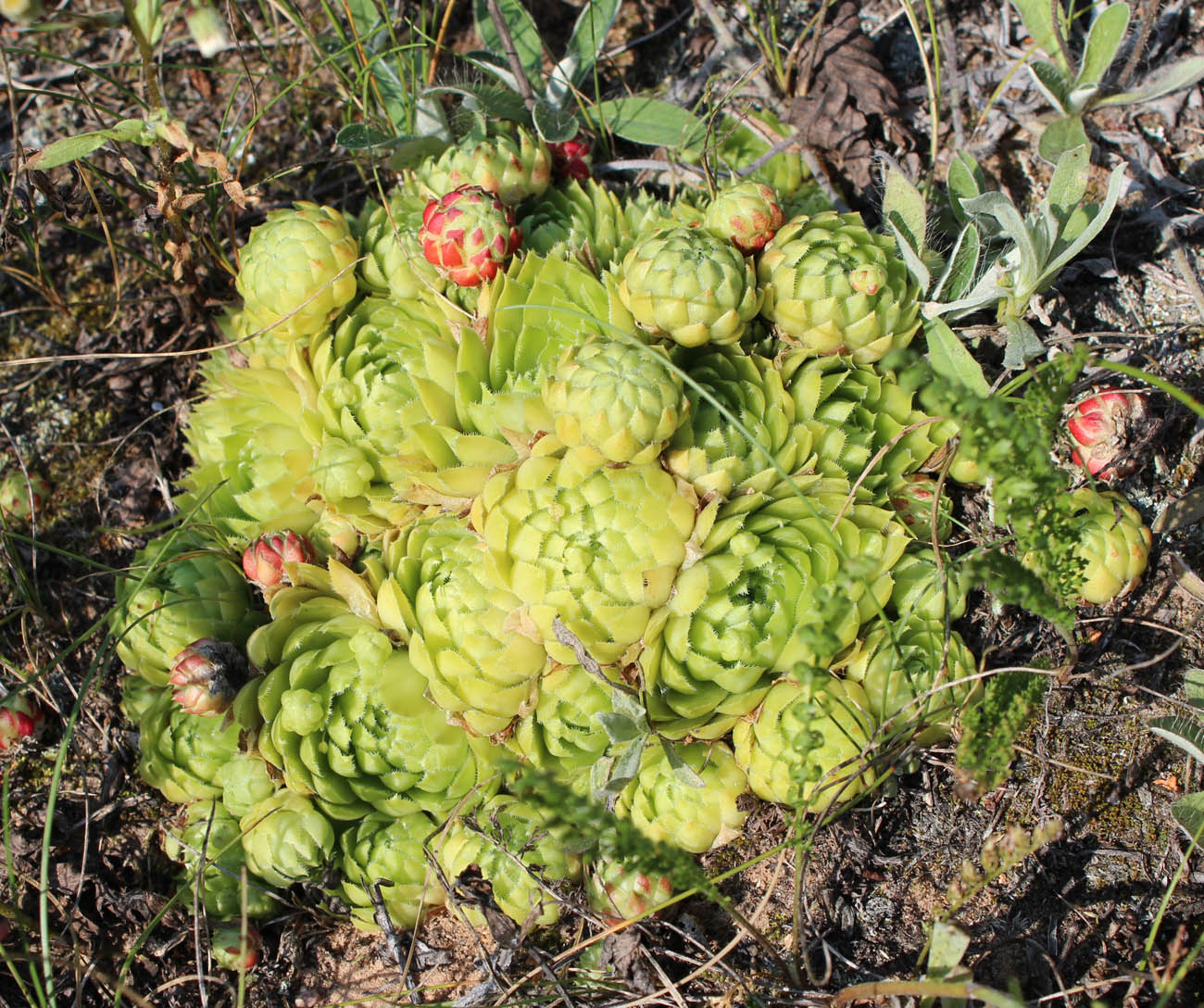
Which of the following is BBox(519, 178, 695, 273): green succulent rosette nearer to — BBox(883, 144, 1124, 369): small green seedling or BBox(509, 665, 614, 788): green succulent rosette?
BBox(883, 144, 1124, 369): small green seedling

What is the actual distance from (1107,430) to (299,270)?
2427 mm

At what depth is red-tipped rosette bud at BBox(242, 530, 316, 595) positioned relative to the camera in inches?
113

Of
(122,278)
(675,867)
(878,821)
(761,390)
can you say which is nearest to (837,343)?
(761,390)

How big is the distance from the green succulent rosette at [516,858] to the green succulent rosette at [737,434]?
101 cm

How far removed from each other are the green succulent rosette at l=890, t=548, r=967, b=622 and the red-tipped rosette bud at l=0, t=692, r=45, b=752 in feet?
9.10

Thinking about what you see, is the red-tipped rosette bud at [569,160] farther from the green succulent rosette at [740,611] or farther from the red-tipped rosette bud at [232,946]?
the red-tipped rosette bud at [232,946]

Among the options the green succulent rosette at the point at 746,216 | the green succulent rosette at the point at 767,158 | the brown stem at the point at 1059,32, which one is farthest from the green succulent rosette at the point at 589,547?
the brown stem at the point at 1059,32

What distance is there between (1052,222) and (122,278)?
3.37m

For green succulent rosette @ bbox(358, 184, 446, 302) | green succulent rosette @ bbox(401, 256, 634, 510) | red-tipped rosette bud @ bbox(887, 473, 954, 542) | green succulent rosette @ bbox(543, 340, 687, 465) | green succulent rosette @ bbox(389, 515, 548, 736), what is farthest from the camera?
green succulent rosette @ bbox(358, 184, 446, 302)

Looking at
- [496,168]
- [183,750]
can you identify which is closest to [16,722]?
[183,750]

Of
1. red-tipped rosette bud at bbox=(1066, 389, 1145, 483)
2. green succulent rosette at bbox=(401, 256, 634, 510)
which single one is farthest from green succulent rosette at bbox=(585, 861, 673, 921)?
red-tipped rosette bud at bbox=(1066, 389, 1145, 483)

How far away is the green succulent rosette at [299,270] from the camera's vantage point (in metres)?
2.91

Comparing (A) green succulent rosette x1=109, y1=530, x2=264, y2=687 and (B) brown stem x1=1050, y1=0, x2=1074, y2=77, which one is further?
(B) brown stem x1=1050, y1=0, x2=1074, y2=77

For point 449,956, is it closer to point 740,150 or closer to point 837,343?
point 837,343
